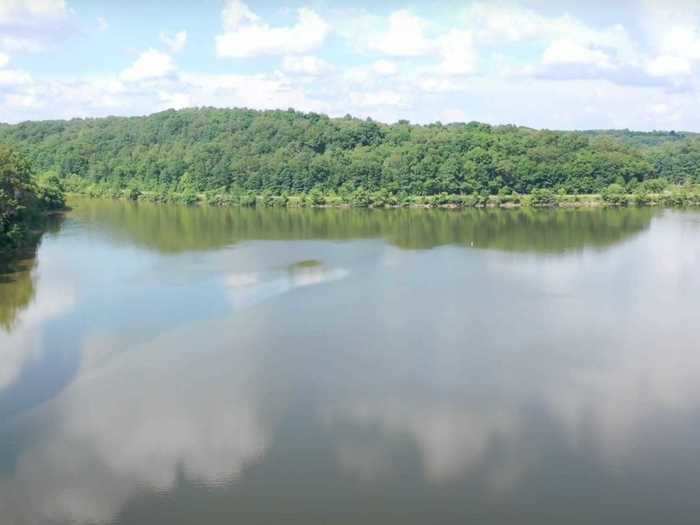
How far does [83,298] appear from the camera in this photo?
1518cm

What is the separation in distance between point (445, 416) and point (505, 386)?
1.41 metres

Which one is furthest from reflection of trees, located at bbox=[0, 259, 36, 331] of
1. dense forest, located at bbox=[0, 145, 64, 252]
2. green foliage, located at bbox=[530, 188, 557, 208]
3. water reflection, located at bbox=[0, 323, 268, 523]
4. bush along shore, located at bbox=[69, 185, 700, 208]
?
green foliage, located at bbox=[530, 188, 557, 208]

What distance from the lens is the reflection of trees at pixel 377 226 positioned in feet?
77.3

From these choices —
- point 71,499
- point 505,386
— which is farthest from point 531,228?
point 71,499

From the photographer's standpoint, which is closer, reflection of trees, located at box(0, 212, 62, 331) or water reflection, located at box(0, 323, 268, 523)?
water reflection, located at box(0, 323, 268, 523)

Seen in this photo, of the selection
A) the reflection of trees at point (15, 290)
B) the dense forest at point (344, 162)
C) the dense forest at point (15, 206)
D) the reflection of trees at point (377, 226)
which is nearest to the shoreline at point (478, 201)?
the dense forest at point (344, 162)

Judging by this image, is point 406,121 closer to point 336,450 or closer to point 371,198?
point 371,198

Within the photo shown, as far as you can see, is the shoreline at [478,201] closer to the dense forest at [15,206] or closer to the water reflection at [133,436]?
the dense forest at [15,206]

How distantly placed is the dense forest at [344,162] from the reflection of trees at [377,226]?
11.7 feet

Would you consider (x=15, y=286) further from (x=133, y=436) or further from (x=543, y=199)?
(x=543, y=199)

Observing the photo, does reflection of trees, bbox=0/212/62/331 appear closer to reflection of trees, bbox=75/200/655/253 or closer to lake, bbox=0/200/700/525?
lake, bbox=0/200/700/525

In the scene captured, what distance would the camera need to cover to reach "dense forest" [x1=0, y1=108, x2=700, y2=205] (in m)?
37.1

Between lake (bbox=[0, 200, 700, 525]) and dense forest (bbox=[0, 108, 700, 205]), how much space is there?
696 inches

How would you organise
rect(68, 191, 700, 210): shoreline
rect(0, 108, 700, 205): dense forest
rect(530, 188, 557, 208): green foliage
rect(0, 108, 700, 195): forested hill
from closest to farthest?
rect(68, 191, 700, 210): shoreline < rect(530, 188, 557, 208): green foliage < rect(0, 108, 700, 205): dense forest < rect(0, 108, 700, 195): forested hill
